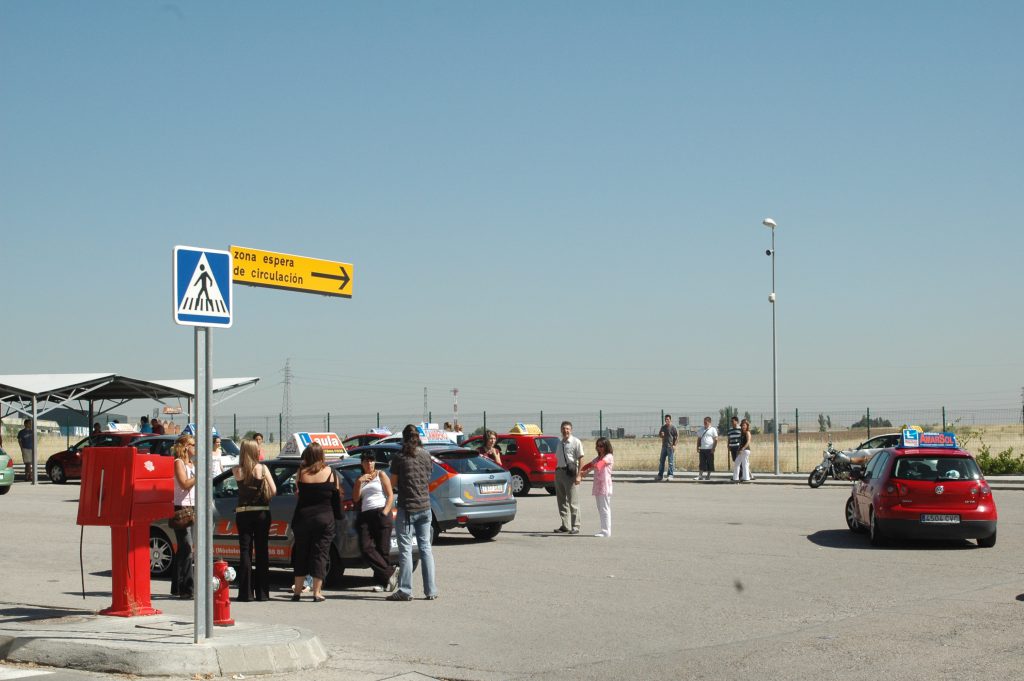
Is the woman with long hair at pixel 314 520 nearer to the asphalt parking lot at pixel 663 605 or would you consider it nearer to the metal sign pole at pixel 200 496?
the asphalt parking lot at pixel 663 605

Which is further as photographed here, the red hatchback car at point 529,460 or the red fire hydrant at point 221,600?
the red hatchback car at point 529,460

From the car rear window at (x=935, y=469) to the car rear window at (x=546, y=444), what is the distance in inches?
529

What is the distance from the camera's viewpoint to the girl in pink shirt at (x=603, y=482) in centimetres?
1878

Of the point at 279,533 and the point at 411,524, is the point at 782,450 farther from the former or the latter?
the point at 411,524

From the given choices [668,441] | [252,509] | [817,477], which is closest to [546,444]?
[668,441]

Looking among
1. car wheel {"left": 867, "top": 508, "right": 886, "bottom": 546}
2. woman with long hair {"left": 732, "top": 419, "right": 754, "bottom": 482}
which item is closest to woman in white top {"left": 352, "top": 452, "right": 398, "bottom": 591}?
car wheel {"left": 867, "top": 508, "right": 886, "bottom": 546}

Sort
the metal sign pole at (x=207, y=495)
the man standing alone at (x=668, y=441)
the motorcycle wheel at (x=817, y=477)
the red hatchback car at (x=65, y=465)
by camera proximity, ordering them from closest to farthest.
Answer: the metal sign pole at (x=207, y=495)
the motorcycle wheel at (x=817, y=477)
the man standing alone at (x=668, y=441)
the red hatchback car at (x=65, y=465)

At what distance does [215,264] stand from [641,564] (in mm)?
8211

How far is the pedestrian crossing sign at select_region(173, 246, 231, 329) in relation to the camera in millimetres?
8664

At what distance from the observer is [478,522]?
57.9 feet

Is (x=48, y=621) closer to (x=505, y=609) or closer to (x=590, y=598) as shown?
(x=505, y=609)

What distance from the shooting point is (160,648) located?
28.2 feet

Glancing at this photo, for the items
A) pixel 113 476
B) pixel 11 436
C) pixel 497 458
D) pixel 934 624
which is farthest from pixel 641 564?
pixel 11 436

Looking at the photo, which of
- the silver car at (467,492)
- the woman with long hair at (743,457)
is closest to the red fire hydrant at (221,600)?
the silver car at (467,492)
